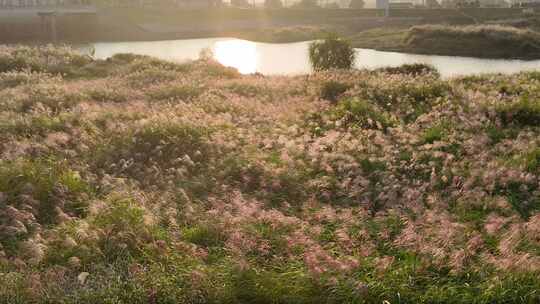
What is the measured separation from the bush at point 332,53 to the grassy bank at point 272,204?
15440mm

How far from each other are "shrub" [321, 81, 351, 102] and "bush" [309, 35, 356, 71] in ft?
39.2

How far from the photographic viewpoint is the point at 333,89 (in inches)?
699

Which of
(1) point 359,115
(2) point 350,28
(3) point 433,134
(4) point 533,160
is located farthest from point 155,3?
(4) point 533,160

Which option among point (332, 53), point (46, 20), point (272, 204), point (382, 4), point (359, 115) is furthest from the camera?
point (382, 4)

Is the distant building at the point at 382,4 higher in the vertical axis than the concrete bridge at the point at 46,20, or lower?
higher

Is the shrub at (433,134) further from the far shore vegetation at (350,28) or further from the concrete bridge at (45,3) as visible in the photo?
the concrete bridge at (45,3)

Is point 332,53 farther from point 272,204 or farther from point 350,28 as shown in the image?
point 350,28

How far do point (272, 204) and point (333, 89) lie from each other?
9.73m

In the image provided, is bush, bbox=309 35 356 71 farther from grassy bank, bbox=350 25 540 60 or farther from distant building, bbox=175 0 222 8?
distant building, bbox=175 0 222 8

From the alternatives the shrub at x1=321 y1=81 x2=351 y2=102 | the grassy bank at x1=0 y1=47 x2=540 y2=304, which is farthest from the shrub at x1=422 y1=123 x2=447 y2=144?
the shrub at x1=321 y1=81 x2=351 y2=102

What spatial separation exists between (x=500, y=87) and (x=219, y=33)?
70541 mm

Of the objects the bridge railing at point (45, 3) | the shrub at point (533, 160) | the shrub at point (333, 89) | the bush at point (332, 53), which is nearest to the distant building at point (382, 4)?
the bridge railing at point (45, 3)

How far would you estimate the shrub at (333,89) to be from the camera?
1747cm

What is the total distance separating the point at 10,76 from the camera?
72.8 feet
